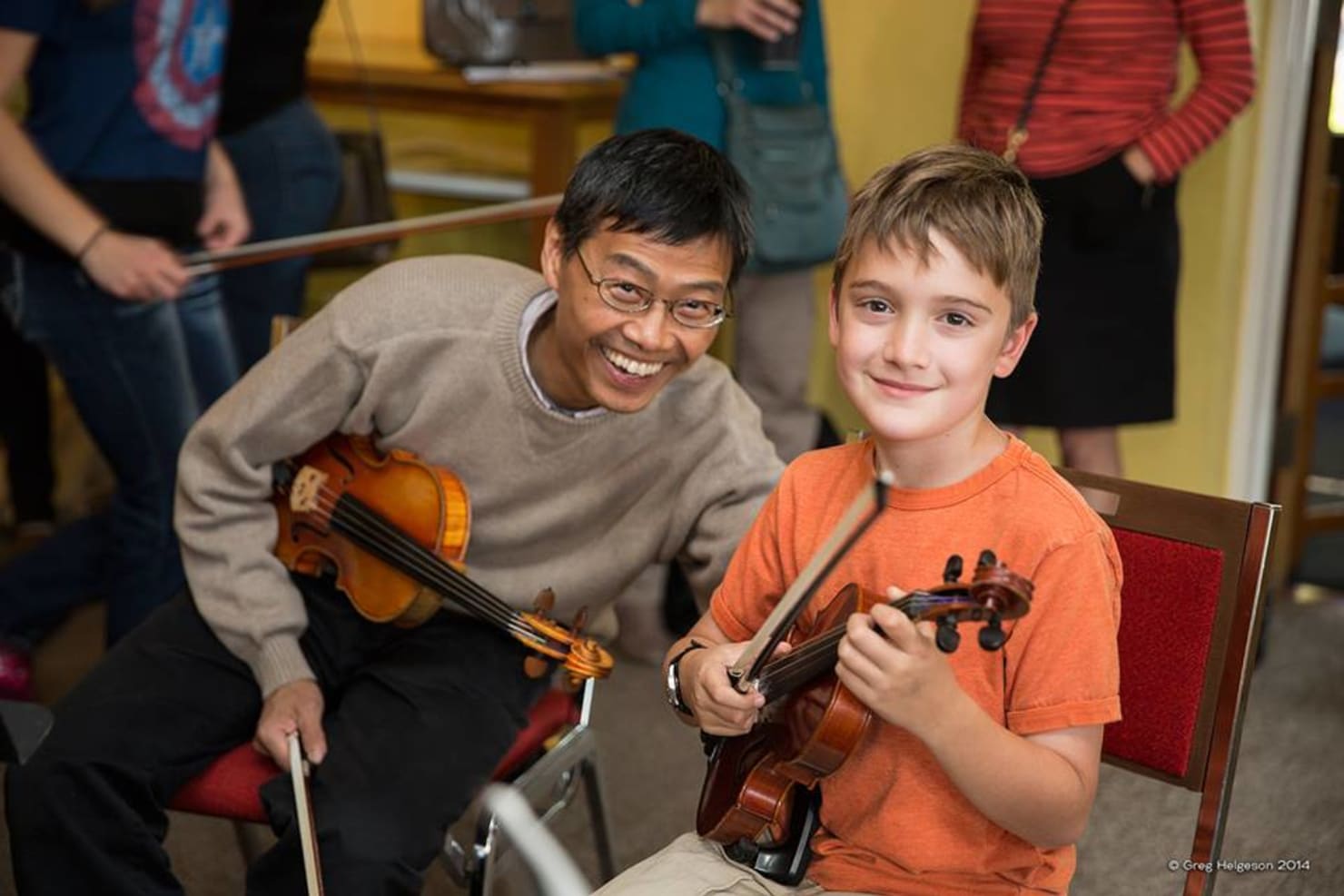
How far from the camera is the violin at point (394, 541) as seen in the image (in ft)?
5.07

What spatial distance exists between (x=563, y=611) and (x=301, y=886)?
0.38 metres

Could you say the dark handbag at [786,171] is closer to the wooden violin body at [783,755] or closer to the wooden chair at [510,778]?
the wooden chair at [510,778]

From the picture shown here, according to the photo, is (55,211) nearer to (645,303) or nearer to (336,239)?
(336,239)

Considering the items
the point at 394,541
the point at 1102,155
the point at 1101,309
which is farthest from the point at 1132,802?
the point at 394,541

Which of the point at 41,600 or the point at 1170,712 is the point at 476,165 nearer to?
the point at 41,600

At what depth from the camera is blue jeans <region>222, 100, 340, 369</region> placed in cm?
259

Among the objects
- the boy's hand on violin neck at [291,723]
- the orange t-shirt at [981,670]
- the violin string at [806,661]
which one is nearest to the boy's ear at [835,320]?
the orange t-shirt at [981,670]

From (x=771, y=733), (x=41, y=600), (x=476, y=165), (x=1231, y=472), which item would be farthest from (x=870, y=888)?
(x=476, y=165)

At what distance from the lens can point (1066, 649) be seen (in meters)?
1.13

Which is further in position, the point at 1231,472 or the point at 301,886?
the point at 1231,472

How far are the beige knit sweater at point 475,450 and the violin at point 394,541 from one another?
0.11 ft

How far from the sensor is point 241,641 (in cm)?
162

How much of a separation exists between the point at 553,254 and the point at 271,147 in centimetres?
117

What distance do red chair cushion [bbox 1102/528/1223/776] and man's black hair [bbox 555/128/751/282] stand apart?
449 millimetres
